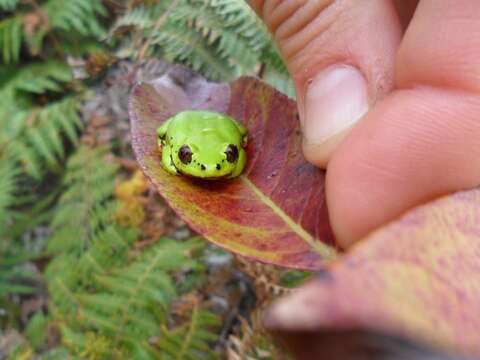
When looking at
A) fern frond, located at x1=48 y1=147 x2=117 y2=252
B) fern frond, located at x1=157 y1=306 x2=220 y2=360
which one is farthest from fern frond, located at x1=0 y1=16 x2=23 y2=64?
fern frond, located at x1=157 y1=306 x2=220 y2=360

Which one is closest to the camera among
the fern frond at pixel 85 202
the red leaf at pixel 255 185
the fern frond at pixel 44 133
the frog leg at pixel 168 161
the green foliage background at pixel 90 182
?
the red leaf at pixel 255 185

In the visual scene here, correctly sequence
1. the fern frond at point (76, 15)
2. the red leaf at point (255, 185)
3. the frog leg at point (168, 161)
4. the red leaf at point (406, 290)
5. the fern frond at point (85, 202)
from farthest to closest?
the fern frond at point (76, 15) → the fern frond at point (85, 202) → the frog leg at point (168, 161) → the red leaf at point (255, 185) → the red leaf at point (406, 290)

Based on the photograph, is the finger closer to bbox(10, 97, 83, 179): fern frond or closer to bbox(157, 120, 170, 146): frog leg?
bbox(157, 120, 170, 146): frog leg

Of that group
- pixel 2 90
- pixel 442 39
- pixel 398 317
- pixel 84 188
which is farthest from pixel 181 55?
pixel 398 317

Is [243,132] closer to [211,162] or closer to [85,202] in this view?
[211,162]

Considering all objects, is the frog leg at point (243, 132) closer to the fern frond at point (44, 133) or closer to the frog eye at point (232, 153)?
the frog eye at point (232, 153)

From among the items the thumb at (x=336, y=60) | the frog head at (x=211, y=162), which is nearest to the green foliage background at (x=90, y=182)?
the thumb at (x=336, y=60)

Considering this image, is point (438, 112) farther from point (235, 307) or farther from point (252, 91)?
point (235, 307)
